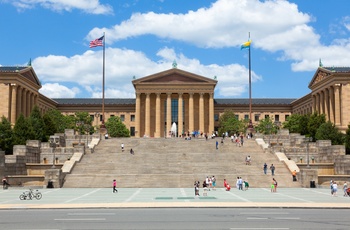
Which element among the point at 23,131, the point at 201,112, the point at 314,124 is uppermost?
the point at 201,112

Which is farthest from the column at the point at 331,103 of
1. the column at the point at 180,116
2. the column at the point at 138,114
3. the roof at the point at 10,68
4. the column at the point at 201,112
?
the roof at the point at 10,68

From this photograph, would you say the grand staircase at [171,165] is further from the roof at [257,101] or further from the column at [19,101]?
the roof at [257,101]

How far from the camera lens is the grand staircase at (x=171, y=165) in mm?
46844

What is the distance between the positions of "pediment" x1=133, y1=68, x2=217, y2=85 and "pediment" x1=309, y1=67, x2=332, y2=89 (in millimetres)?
25217

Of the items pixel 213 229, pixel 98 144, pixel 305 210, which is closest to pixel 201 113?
pixel 98 144

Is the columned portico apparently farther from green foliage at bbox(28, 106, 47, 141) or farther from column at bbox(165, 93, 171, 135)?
green foliage at bbox(28, 106, 47, 141)

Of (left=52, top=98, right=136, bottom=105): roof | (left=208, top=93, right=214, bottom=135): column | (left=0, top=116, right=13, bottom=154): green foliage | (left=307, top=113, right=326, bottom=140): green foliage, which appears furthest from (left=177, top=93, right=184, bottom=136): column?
(left=0, top=116, right=13, bottom=154): green foliage

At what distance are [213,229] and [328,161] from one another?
140ft

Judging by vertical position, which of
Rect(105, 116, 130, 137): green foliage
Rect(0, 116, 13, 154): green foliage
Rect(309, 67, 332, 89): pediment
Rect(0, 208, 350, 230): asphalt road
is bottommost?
Rect(0, 208, 350, 230): asphalt road

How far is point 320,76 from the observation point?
11031 centimetres

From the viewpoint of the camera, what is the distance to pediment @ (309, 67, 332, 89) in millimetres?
103162

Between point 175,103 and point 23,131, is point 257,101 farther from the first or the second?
point 23,131

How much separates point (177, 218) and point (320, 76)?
96836 millimetres

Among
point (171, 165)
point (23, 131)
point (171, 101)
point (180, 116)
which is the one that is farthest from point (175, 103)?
point (171, 165)
